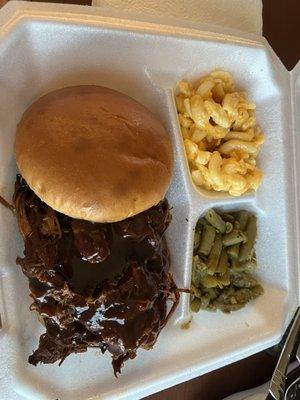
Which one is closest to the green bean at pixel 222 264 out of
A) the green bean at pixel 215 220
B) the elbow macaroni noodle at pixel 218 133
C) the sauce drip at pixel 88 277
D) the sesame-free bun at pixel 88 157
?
the green bean at pixel 215 220

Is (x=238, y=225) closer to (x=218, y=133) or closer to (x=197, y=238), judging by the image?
(x=197, y=238)

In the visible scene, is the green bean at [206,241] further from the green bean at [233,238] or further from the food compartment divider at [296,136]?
the food compartment divider at [296,136]

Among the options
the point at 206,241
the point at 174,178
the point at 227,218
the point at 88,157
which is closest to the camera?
the point at 88,157

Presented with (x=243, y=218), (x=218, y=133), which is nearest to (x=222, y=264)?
(x=243, y=218)

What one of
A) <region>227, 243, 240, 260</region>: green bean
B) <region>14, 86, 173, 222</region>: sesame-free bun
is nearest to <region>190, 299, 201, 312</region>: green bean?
<region>227, 243, 240, 260</region>: green bean

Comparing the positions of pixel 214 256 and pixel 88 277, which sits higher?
pixel 88 277

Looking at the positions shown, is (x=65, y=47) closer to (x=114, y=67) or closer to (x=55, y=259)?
(x=114, y=67)

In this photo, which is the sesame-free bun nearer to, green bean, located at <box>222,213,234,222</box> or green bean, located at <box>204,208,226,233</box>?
green bean, located at <box>204,208,226,233</box>
